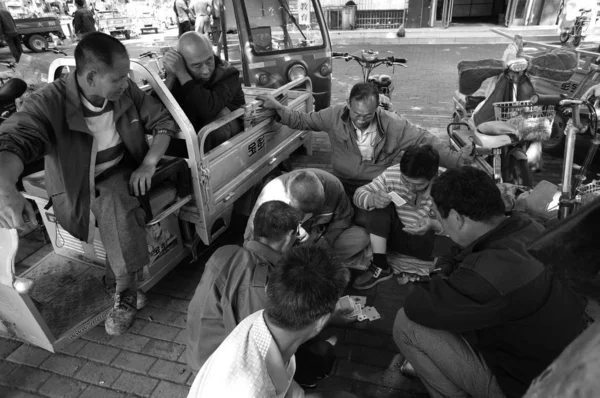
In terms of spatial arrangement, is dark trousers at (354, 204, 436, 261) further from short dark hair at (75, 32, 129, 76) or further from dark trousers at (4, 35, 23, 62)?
dark trousers at (4, 35, 23, 62)

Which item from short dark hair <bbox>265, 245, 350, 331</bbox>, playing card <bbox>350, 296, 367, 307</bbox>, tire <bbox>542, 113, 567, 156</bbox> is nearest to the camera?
short dark hair <bbox>265, 245, 350, 331</bbox>

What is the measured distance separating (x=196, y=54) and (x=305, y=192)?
1532mm

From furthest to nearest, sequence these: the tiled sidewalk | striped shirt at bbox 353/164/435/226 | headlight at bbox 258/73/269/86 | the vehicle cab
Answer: headlight at bbox 258/73/269/86
the vehicle cab
striped shirt at bbox 353/164/435/226
the tiled sidewalk

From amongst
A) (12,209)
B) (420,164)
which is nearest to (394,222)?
(420,164)

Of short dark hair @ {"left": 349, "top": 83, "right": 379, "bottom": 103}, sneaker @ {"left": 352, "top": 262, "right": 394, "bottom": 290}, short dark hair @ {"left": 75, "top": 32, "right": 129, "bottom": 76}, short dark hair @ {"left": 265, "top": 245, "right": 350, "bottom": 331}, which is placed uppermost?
short dark hair @ {"left": 75, "top": 32, "right": 129, "bottom": 76}

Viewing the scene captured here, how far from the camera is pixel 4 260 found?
2088 mm

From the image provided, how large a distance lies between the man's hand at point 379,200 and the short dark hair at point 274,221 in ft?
3.74

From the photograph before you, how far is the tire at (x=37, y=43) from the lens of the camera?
1578cm

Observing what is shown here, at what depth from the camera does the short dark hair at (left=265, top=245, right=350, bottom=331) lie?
4.36 feet

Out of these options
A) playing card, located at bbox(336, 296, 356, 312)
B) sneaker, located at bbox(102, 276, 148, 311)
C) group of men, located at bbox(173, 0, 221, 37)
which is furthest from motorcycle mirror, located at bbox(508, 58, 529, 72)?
sneaker, located at bbox(102, 276, 148, 311)

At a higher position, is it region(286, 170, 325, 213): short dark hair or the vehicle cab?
the vehicle cab

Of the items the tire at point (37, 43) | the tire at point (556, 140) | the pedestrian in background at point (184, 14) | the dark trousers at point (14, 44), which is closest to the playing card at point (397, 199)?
the tire at point (556, 140)

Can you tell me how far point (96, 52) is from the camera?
2.20 m

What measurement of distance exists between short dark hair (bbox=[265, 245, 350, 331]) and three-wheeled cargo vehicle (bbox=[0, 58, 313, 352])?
145 centimetres
